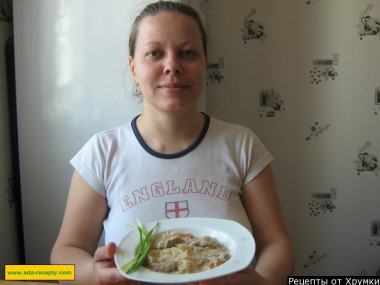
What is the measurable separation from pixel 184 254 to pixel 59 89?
82 centimetres

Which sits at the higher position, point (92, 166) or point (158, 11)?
point (158, 11)

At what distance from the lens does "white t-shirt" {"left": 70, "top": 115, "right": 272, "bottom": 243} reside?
32.9 inches

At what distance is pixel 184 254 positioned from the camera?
600mm

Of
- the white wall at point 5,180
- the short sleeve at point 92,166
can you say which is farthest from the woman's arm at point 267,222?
the white wall at point 5,180

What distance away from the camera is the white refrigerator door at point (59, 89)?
1094 millimetres

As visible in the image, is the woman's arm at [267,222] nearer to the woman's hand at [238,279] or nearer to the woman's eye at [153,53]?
the woman's hand at [238,279]

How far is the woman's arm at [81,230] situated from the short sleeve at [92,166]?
0.01m

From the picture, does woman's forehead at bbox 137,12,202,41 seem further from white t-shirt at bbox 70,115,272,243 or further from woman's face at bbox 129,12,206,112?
white t-shirt at bbox 70,115,272,243

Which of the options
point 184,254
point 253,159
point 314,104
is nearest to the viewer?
point 184,254

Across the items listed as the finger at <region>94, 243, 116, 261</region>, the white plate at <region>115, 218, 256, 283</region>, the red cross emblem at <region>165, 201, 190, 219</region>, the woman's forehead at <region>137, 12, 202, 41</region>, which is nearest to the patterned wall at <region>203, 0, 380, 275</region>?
the woman's forehead at <region>137, 12, 202, 41</region>

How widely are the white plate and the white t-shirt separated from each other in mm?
136

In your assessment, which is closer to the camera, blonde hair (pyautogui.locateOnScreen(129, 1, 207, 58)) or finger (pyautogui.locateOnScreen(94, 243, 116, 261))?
finger (pyautogui.locateOnScreen(94, 243, 116, 261))

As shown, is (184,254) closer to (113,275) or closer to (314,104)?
(113,275)

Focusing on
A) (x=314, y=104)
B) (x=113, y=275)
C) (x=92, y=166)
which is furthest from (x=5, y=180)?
(x=314, y=104)
